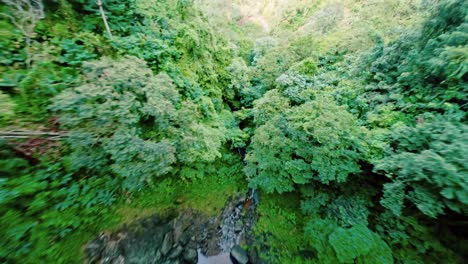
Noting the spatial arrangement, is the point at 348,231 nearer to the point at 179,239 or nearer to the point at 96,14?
the point at 179,239

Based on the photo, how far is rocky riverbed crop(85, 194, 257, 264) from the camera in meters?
5.62

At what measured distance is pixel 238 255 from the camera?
7227mm

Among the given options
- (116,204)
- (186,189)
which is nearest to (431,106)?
(186,189)

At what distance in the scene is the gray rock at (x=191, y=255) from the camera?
6860 mm

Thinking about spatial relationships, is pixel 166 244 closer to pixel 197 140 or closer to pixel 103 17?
pixel 197 140

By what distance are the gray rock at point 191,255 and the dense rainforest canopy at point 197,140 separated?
1680 mm

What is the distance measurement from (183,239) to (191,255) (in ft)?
2.18

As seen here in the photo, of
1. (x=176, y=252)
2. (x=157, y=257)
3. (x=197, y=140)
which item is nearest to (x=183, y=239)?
(x=176, y=252)

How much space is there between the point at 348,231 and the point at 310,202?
173 cm

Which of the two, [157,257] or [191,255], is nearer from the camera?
[157,257]

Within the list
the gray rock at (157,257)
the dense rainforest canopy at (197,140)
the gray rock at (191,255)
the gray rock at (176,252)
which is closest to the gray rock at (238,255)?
the dense rainforest canopy at (197,140)

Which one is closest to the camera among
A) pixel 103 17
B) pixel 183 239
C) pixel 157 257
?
pixel 103 17

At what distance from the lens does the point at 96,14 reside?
6.29 metres

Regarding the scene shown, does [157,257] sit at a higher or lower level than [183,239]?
lower
